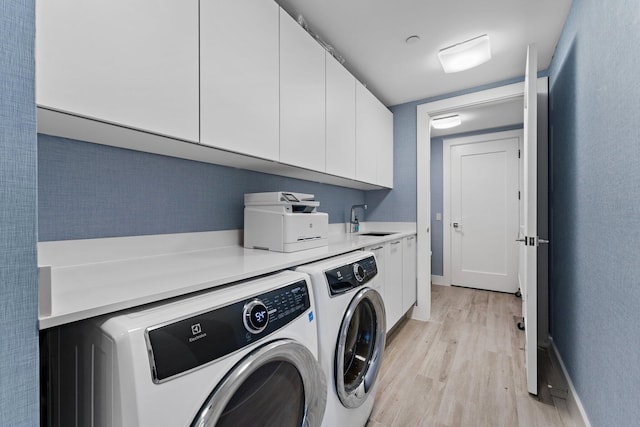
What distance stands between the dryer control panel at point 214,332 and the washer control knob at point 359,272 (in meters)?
0.45

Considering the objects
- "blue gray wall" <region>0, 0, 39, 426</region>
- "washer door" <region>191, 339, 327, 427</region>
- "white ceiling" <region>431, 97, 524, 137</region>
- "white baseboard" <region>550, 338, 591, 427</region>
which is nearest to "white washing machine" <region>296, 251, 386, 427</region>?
"washer door" <region>191, 339, 327, 427</region>

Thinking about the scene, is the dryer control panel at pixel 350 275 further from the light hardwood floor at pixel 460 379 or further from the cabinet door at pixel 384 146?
the cabinet door at pixel 384 146

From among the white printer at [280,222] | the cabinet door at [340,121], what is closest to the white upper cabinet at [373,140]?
the cabinet door at [340,121]

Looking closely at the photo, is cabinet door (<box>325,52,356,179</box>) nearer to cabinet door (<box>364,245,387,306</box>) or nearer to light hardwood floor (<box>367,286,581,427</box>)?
cabinet door (<box>364,245,387,306</box>)

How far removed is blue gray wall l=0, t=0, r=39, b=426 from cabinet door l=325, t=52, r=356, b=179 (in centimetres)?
150

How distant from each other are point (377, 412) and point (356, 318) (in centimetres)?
64

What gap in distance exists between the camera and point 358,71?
2.40 m

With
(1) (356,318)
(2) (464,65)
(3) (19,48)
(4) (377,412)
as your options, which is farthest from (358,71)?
(4) (377,412)

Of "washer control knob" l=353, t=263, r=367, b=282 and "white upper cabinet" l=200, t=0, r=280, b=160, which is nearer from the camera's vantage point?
"white upper cabinet" l=200, t=0, r=280, b=160

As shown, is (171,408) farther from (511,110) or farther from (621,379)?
(511,110)

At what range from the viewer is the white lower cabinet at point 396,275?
2074mm

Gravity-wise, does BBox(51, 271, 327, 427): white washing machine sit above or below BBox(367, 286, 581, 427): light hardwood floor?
above

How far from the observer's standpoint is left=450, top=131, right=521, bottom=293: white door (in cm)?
365

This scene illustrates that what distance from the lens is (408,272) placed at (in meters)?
2.69
